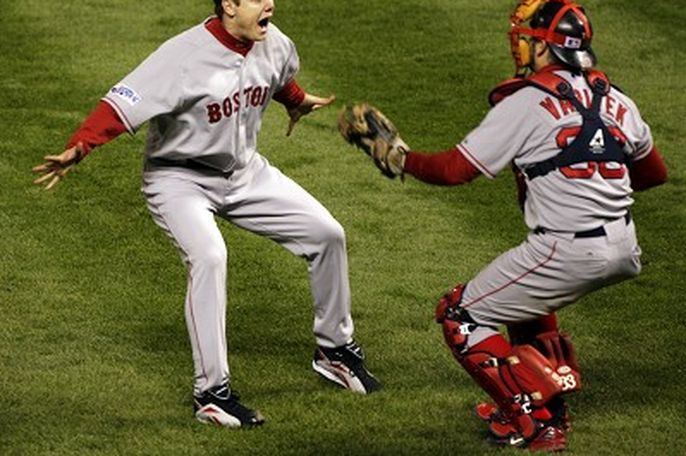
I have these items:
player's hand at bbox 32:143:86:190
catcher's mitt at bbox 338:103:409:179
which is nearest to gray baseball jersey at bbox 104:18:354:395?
player's hand at bbox 32:143:86:190

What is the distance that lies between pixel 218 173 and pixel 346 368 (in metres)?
1.04

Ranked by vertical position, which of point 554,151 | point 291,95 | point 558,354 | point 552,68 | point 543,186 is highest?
point 552,68

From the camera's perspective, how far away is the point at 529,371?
7.77m

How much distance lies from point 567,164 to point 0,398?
8.85 ft

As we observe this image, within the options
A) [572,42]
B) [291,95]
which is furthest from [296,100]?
[572,42]

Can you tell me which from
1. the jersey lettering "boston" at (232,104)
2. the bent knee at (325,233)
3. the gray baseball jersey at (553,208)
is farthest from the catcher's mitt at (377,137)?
the bent knee at (325,233)

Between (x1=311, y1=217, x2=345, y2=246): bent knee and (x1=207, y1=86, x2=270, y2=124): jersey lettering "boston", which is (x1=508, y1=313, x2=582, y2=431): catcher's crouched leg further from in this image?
(x1=207, y1=86, x2=270, y2=124): jersey lettering "boston"

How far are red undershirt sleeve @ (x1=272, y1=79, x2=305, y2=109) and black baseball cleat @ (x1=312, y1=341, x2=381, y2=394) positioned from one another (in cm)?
119

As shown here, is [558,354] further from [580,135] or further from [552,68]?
[552,68]

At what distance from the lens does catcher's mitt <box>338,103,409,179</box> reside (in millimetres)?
7832

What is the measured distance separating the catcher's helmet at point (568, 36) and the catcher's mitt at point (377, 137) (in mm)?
722

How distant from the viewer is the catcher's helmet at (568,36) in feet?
25.2

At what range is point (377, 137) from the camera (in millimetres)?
7883

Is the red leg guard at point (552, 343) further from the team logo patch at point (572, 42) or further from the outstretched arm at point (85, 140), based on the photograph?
the outstretched arm at point (85, 140)
